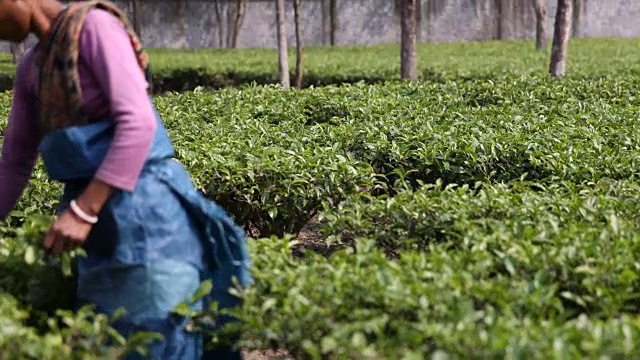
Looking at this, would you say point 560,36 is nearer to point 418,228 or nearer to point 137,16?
point 418,228

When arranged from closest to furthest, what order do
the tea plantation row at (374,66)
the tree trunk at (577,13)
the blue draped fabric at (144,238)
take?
the blue draped fabric at (144,238), the tea plantation row at (374,66), the tree trunk at (577,13)

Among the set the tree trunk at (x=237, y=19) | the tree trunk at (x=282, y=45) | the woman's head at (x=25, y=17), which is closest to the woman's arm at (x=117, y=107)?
the woman's head at (x=25, y=17)

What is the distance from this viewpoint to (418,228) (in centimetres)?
343

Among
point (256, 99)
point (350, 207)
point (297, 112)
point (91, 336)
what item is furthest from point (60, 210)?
point (256, 99)

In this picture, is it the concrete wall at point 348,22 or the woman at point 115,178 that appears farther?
the concrete wall at point 348,22

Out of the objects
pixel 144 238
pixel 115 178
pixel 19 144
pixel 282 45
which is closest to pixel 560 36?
pixel 282 45

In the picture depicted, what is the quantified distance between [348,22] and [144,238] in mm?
20580

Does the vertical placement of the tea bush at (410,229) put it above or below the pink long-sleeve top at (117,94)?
below

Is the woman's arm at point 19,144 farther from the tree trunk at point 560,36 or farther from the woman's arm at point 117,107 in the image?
the tree trunk at point 560,36

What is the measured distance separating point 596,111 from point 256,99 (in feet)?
7.79

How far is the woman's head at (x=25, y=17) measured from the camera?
2.41 metres

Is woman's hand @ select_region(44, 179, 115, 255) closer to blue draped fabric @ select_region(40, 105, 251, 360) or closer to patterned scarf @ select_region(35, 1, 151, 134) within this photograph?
blue draped fabric @ select_region(40, 105, 251, 360)

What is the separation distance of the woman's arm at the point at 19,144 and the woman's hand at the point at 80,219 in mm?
414

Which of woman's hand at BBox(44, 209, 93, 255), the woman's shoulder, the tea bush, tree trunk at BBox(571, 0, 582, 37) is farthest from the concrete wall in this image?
woman's hand at BBox(44, 209, 93, 255)
